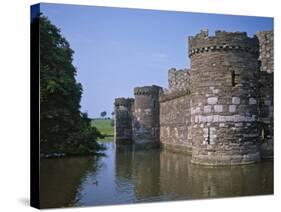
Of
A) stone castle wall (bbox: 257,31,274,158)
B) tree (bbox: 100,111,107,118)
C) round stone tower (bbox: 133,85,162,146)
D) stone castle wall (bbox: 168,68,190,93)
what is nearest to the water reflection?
tree (bbox: 100,111,107,118)

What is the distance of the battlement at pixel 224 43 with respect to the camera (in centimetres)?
1515

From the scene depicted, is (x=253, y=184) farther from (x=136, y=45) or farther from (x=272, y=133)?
(x=136, y=45)

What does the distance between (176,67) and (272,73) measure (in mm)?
3178

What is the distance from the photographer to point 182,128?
16547 mm

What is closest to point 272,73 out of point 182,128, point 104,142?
point 182,128

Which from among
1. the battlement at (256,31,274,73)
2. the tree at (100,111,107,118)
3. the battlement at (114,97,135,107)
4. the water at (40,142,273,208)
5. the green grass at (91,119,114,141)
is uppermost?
the battlement at (256,31,274,73)

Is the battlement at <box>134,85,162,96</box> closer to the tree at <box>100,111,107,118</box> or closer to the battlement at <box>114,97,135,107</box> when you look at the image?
the battlement at <box>114,97,135,107</box>

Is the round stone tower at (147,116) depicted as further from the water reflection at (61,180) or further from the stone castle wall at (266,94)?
the stone castle wall at (266,94)

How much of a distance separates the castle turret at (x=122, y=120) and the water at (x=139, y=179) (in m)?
0.51

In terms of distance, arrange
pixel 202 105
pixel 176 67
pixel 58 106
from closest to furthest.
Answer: pixel 58 106 < pixel 176 67 < pixel 202 105

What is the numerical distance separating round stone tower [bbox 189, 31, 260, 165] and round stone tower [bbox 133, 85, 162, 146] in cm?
123

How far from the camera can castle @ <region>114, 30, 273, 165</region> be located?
1527cm

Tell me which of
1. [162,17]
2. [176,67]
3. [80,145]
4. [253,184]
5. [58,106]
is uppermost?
[162,17]

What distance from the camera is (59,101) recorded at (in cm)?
1327
